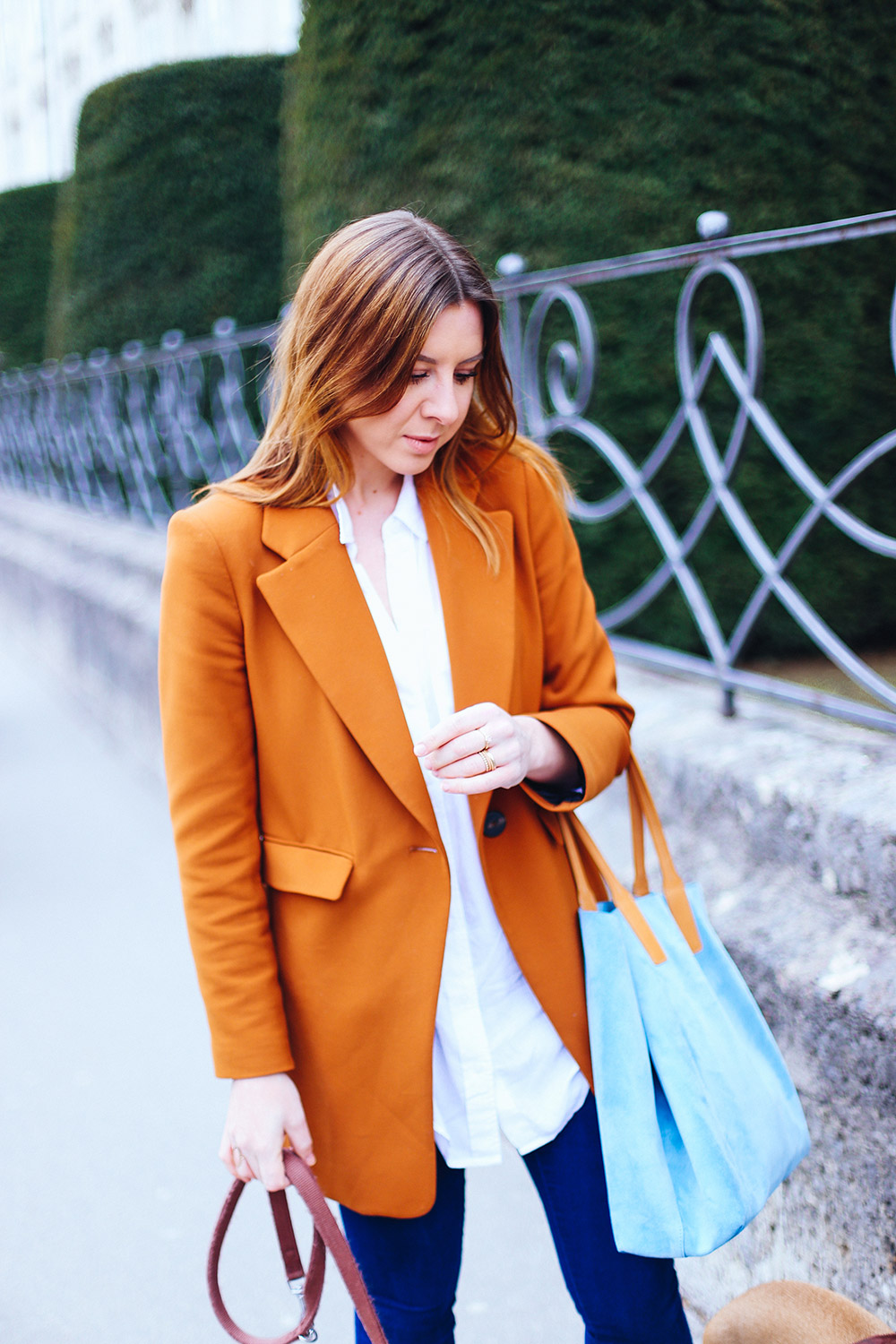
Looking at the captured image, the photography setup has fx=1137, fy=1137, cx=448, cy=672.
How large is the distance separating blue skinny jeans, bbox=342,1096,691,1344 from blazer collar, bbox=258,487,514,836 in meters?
0.48

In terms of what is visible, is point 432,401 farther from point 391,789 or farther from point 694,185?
point 694,185

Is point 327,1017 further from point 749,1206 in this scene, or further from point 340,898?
point 749,1206

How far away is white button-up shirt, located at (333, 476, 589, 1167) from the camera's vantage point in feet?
4.59

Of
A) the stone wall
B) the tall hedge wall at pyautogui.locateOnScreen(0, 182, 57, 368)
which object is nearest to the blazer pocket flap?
the stone wall

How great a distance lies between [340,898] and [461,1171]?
0.45 m

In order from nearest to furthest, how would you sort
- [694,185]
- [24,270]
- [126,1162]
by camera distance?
[126,1162] → [694,185] → [24,270]

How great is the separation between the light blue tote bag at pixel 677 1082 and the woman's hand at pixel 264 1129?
37 cm

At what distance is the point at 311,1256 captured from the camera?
1.35 m

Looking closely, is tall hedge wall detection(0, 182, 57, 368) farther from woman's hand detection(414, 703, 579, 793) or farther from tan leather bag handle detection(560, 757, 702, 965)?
woman's hand detection(414, 703, 579, 793)

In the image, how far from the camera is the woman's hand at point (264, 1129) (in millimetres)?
1316

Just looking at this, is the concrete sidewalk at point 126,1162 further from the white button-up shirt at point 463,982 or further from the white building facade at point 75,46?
the white building facade at point 75,46

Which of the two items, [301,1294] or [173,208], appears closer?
[301,1294]

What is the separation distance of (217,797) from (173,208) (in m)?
7.65

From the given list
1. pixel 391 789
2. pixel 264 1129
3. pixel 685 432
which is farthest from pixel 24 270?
pixel 264 1129
